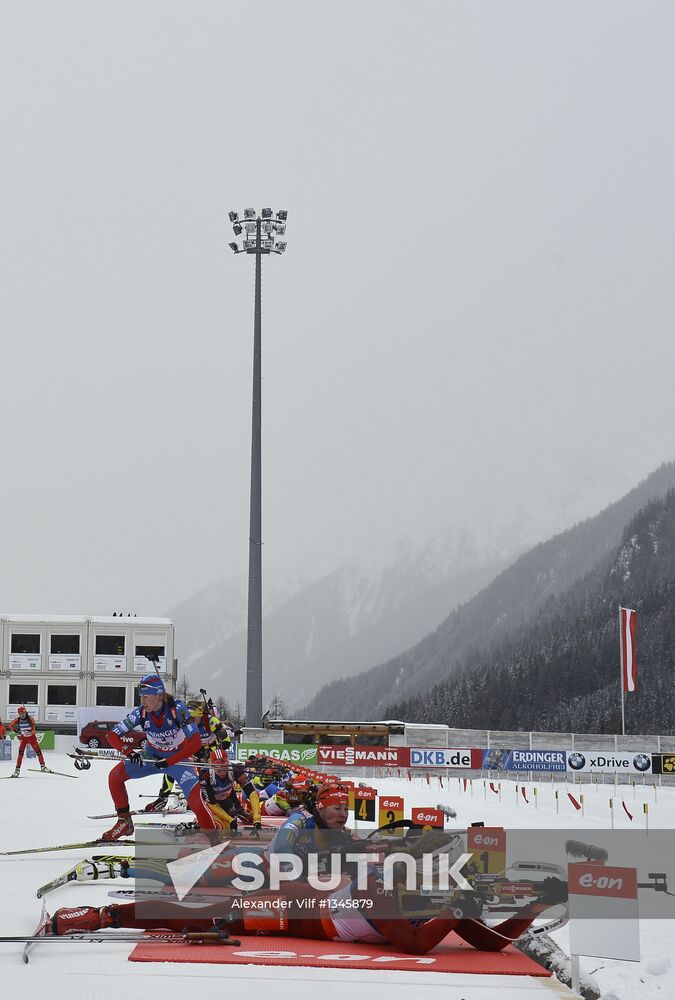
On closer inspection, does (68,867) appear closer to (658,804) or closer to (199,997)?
(199,997)

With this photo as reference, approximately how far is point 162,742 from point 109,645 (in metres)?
58.1

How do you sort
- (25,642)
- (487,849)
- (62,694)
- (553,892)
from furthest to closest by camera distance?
(25,642)
(62,694)
(487,849)
(553,892)

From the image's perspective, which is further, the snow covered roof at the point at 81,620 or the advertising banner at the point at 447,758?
the snow covered roof at the point at 81,620

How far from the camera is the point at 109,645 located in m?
69.1

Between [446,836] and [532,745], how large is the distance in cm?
A: 3333

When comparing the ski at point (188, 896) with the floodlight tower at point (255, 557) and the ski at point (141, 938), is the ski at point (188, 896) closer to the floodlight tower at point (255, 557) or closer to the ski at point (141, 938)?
the ski at point (141, 938)

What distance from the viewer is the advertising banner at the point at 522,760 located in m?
37.7

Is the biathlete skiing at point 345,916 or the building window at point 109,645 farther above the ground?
the building window at point 109,645

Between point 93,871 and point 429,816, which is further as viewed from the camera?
point 429,816

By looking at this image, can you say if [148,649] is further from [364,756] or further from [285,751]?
[364,756]

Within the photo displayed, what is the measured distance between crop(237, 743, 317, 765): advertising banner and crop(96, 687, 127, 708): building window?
3016 cm

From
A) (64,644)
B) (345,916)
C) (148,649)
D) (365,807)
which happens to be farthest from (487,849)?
(64,644)

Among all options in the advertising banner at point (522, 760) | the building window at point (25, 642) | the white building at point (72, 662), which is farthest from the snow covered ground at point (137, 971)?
the building window at point (25, 642)

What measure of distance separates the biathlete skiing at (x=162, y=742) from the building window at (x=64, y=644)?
190 feet
